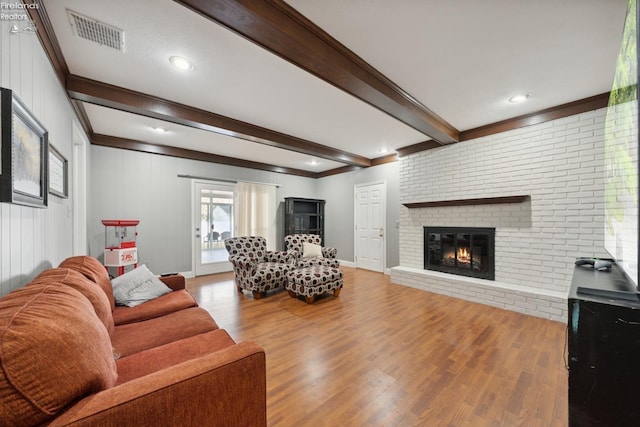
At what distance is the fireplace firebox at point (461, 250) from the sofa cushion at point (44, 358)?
4293mm

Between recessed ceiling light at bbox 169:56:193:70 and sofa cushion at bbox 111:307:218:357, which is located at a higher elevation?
recessed ceiling light at bbox 169:56:193:70

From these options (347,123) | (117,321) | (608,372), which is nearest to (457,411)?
(608,372)

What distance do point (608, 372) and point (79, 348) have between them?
6.40ft

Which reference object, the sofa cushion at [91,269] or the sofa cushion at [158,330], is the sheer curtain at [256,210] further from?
the sofa cushion at [158,330]

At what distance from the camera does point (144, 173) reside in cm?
447

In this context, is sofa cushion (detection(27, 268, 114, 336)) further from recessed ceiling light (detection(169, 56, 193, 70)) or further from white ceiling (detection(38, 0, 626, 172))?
recessed ceiling light (detection(169, 56, 193, 70))

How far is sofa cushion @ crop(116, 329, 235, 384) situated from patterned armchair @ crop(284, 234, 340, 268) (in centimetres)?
295

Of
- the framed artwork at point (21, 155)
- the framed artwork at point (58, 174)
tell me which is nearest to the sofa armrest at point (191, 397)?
the framed artwork at point (21, 155)

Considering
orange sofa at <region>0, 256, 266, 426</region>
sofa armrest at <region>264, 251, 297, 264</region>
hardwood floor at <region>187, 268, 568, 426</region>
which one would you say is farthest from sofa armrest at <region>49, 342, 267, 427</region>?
sofa armrest at <region>264, 251, 297, 264</region>

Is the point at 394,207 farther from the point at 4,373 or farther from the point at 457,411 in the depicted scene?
the point at 4,373

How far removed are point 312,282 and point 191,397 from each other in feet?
8.36

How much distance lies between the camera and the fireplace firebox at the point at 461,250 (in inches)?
145

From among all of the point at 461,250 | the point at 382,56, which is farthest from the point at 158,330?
the point at 461,250

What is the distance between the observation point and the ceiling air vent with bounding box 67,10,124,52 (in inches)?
66.7
